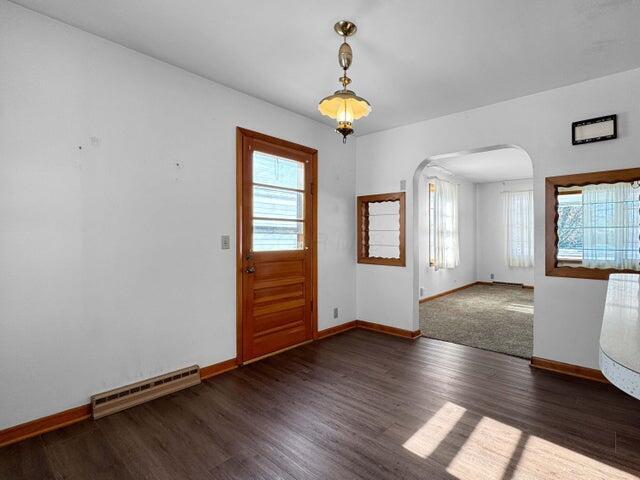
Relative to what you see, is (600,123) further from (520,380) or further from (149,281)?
(149,281)

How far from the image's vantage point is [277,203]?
361cm

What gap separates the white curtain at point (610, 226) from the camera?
2.87 m

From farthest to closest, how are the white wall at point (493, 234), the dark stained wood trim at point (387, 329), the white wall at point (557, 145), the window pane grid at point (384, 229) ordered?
1. the white wall at point (493, 234)
2. the window pane grid at point (384, 229)
3. the dark stained wood trim at point (387, 329)
4. the white wall at point (557, 145)

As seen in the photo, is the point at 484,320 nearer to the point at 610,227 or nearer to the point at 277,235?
the point at 610,227

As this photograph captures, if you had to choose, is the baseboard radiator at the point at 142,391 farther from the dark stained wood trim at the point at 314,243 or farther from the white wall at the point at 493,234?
the white wall at the point at 493,234

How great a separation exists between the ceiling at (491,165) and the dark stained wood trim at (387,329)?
10.2 feet

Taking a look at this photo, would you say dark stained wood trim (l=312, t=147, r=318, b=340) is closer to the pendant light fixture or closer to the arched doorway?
the arched doorway

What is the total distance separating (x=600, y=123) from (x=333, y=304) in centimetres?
336

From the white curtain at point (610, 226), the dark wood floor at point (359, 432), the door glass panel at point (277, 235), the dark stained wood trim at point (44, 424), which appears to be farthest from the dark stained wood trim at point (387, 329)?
the dark stained wood trim at point (44, 424)

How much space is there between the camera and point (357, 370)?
10.3ft

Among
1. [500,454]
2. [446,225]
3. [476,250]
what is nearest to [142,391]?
[500,454]

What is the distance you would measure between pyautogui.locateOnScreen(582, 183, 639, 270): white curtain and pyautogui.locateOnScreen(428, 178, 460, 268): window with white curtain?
11.3 ft

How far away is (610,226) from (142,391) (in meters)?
4.28

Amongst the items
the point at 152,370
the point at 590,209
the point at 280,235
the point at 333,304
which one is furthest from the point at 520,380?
the point at 152,370
